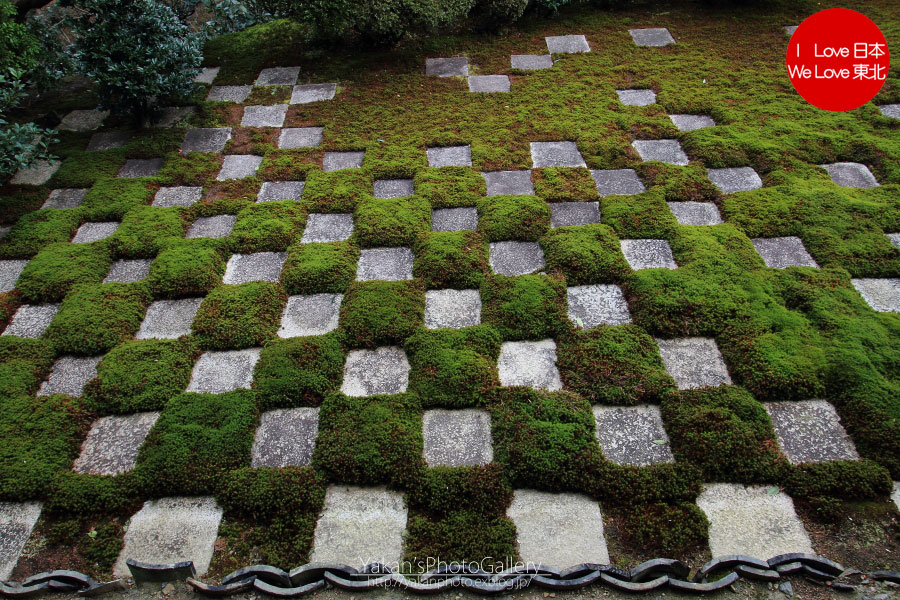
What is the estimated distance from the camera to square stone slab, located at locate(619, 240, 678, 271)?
4.14 meters

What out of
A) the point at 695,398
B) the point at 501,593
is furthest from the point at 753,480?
the point at 501,593

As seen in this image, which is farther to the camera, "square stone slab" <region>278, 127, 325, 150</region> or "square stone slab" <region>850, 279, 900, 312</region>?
"square stone slab" <region>278, 127, 325, 150</region>

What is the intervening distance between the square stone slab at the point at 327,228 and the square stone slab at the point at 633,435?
232 cm

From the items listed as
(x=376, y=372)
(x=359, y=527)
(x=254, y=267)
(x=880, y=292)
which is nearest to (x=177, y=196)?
(x=254, y=267)

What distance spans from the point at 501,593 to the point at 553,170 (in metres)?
3.52

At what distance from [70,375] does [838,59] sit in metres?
7.52

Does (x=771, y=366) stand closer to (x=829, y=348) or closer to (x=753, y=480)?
(x=829, y=348)

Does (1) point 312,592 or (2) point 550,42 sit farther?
(2) point 550,42

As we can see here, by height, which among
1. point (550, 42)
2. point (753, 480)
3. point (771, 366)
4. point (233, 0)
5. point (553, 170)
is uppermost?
point (233, 0)

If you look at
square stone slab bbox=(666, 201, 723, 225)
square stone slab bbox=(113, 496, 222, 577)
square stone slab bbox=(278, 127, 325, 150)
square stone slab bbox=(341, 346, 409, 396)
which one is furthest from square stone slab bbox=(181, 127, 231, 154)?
square stone slab bbox=(666, 201, 723, 225)

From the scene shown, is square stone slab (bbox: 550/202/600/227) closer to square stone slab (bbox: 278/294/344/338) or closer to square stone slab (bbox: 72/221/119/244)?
square stone slab (bbox: 278/294/344/338)

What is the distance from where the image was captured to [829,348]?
11.5 feet

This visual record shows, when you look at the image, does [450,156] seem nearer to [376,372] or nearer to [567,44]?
[376,372]

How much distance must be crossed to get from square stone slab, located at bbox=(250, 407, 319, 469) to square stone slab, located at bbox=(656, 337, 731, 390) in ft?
6.91
